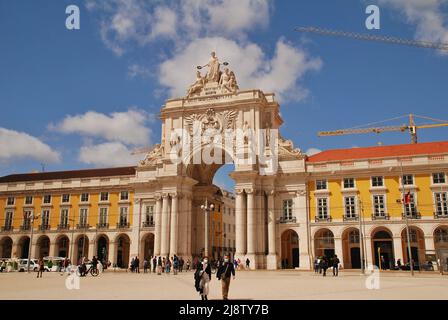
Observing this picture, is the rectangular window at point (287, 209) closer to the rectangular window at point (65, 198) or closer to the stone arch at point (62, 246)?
the stone arch at point (62, 246)

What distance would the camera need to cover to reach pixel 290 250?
199ft

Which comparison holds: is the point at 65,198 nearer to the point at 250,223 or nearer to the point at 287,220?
the point at 250,223

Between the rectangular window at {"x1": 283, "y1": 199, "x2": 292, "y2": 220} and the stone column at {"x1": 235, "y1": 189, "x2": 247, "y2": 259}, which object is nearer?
the stone column at {"x1": 235, "y1": 189, "x2": 247, "y2": 259}

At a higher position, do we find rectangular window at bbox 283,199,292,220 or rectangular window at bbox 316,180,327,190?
rectangular window at bbox 316,180,327,190

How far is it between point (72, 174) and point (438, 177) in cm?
5587

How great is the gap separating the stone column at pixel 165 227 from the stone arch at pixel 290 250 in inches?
609

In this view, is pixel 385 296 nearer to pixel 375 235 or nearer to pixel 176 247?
pixel 375 235

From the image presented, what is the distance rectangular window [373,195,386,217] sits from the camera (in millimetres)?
54469

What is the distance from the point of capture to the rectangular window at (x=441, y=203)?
51.9 meters

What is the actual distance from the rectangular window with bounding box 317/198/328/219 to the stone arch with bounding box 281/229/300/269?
4268 millimetres

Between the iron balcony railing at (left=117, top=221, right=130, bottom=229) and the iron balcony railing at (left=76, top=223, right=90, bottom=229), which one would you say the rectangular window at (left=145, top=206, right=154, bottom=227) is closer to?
the iron balcony railing at (left=117, top=221, right=130, bottom=229)

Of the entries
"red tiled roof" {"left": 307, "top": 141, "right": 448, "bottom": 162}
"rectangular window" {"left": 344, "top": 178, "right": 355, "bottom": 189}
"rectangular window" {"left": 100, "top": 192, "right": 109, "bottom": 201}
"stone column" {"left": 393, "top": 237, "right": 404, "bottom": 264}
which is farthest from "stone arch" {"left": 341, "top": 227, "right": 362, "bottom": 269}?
"rectangular window" {"left": 100, "top": 192, "right": 109, "bottom": 201}

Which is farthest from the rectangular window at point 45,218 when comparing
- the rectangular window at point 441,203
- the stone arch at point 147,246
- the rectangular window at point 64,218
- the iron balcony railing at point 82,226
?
the rectangular window at point 441,203

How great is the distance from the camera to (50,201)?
2803 inches
